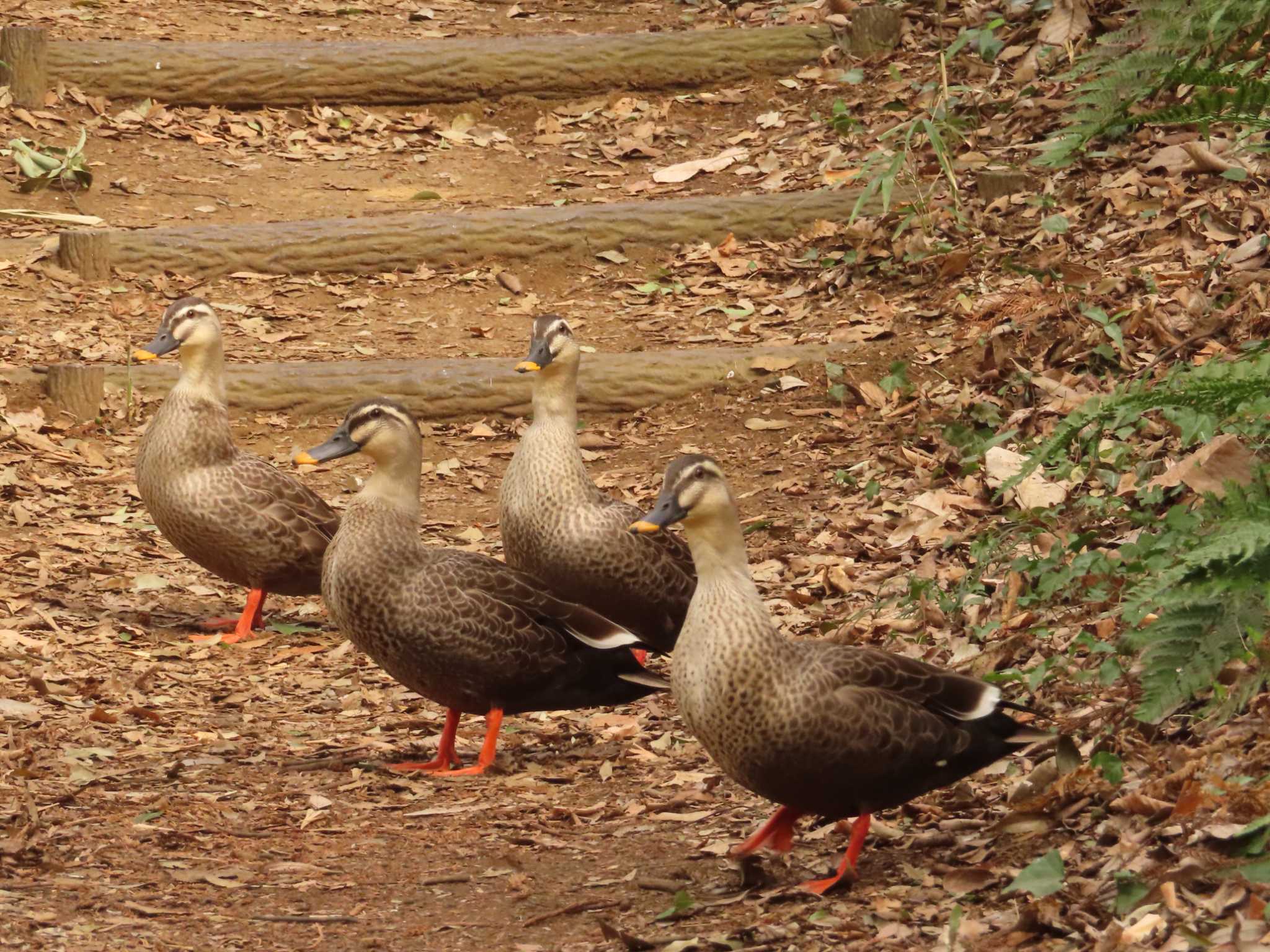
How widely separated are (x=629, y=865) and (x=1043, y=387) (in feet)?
10.8

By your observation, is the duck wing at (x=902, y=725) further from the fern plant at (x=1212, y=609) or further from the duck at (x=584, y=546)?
the duck at (x=584, y=546)

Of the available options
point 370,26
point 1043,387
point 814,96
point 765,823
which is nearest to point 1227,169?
point 1043,387

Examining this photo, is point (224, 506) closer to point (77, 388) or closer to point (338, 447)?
point (338, 447)

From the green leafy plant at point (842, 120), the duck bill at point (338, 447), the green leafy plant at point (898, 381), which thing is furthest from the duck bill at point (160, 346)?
the green leafy plant at point (842, 120)

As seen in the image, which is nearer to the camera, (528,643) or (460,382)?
(528,643)

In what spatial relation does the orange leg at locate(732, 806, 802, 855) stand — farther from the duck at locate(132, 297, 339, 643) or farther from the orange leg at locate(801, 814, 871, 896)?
the duck at locate(132, 297, 339, 643)

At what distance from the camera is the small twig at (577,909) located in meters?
4.40

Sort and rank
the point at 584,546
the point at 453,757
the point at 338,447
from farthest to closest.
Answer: the point at 584,546, the point at 338,447, the point at 453,757

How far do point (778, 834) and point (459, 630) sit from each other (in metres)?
1.58

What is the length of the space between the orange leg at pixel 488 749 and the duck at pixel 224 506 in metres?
1.71

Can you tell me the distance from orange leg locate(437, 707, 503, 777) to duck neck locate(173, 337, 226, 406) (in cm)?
246

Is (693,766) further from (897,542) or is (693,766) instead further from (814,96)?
(814,96)

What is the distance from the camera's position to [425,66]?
11.5m

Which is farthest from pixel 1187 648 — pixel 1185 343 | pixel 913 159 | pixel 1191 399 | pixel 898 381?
pixel 913 159
